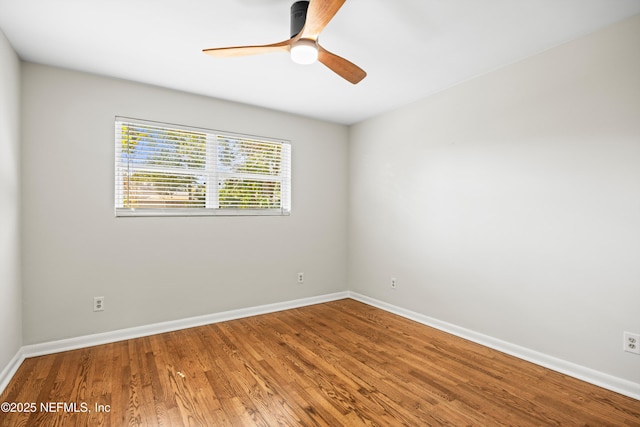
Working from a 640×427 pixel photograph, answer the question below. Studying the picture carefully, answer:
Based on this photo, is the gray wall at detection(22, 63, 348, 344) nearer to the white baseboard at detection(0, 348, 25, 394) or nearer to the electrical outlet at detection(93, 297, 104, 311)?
the electrical outlet at detection(93, 297, 104, 311)

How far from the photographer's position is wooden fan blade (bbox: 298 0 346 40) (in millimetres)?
1488

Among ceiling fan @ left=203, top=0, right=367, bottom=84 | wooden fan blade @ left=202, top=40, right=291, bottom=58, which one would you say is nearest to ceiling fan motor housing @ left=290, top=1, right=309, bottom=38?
ceiling fan @ left=203, top=0, right=367, bottom=84

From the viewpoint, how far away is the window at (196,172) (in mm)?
3025

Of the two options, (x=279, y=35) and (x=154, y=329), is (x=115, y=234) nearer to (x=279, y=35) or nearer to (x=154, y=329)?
(x=154, y=329)

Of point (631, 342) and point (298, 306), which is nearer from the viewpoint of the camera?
point (631, 342)

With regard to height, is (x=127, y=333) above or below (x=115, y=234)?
below

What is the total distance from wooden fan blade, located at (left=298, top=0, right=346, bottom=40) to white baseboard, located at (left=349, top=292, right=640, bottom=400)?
2796 mm

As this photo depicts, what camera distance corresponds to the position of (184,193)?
3.30 m

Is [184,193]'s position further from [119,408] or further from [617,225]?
[617,225]

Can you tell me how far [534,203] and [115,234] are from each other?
362 centimetres

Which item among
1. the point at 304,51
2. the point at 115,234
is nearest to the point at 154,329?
the point at 115,234

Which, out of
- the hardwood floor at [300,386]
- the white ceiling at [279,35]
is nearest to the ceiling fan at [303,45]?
the white ceiling at [279,35]

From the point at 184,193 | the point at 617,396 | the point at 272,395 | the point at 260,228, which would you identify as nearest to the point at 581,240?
the point at 617,396

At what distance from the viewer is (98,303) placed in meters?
2.86
